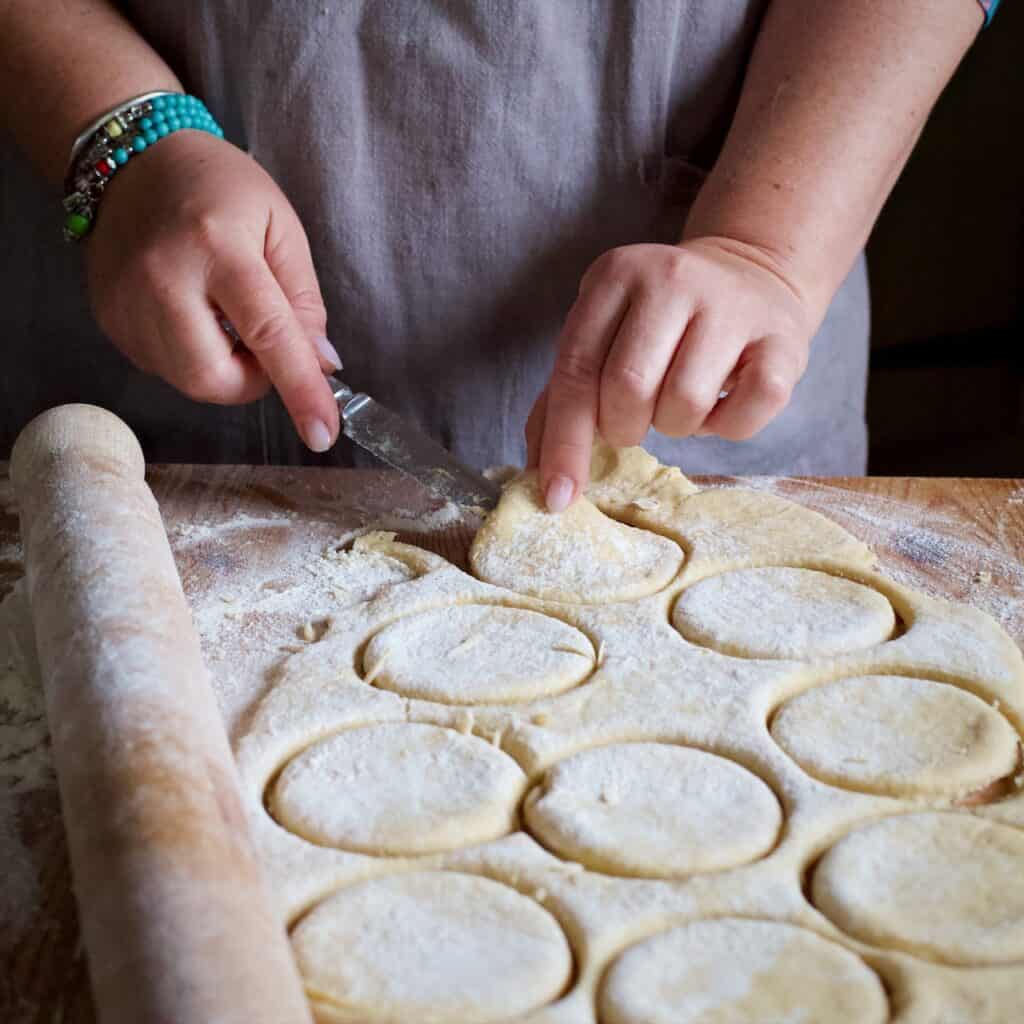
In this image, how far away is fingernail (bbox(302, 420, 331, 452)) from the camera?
49.1 inches

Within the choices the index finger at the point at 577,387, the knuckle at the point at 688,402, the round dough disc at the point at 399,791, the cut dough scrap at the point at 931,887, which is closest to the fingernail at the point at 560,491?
the index finger at the point at 577,387

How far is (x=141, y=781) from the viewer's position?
2.47 feet

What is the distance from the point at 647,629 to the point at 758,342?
33 centimetres

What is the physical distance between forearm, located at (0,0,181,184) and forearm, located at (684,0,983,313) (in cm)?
67

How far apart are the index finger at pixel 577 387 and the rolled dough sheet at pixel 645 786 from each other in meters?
0.04

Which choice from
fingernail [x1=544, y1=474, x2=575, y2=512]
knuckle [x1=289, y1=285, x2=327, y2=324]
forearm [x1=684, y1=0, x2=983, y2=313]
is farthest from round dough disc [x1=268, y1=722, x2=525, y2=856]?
forearm [x1=684, y1=0, x2=983, y2=313]

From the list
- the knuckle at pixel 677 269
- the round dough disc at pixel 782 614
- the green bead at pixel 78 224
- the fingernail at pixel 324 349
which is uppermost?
the knuckle at pixel 677 269

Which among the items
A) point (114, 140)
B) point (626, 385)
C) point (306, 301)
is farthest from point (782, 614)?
point (114, 140)

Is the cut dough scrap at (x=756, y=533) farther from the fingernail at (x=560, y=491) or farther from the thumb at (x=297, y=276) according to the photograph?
the thumb at (x=297, y=276)

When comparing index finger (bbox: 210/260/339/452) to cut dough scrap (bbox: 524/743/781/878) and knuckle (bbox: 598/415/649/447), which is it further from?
cut dough scrap (bbox: 524/743/781/878)

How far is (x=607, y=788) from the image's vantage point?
892 millimetres

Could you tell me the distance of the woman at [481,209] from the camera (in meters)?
1.24

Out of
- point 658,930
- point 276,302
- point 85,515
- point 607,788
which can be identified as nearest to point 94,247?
point 276,302

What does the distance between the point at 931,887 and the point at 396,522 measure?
747mm
